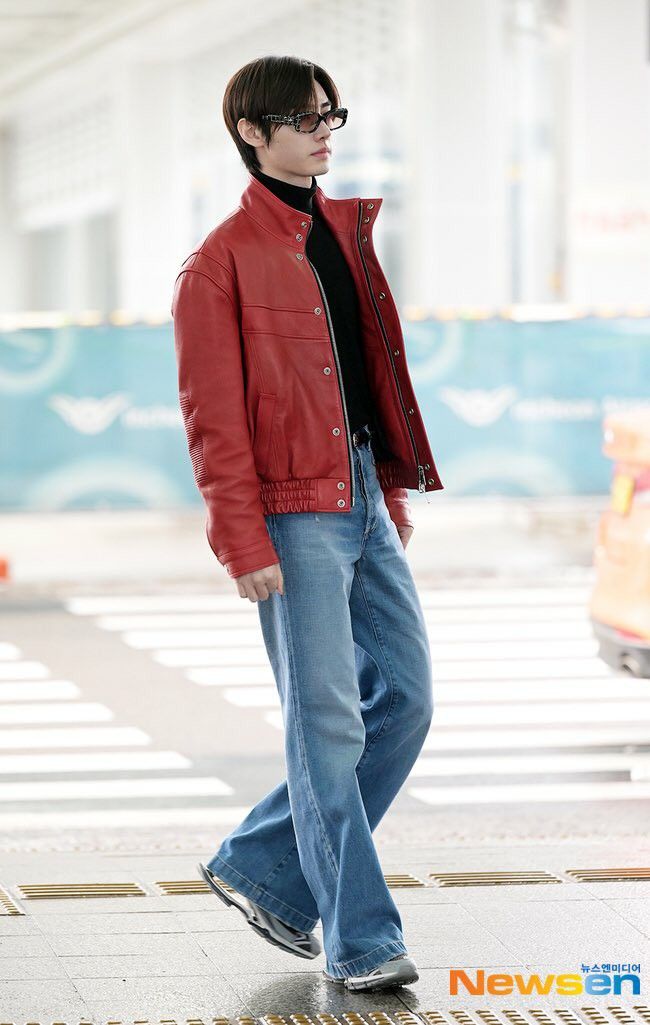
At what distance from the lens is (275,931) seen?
155 inches

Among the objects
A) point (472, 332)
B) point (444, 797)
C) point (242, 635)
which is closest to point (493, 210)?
point (472, 332)

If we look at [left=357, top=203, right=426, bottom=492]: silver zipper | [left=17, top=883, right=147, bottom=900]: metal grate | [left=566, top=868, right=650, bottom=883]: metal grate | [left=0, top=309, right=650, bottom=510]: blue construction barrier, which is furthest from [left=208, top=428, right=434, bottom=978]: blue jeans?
[left=0, top=309, right=650, bottom=510]: blue construction barrier

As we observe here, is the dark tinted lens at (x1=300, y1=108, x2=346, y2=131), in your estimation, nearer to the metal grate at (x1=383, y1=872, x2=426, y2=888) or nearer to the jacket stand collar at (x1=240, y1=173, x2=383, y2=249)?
the jacket stand collar at (x1=240, y1=173, x2=383, y2=249)

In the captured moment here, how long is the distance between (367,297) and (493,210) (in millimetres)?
15755

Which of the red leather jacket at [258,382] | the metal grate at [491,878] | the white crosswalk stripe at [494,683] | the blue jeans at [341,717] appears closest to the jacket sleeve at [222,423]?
the red leather jacket at [258,382]

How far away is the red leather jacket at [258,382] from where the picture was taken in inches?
146

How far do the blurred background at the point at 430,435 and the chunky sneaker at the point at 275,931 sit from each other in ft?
3.13

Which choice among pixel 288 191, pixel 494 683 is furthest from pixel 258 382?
pixel 494 683

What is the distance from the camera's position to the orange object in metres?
6.68

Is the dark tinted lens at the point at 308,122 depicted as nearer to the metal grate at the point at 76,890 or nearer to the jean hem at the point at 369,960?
the jean hem at the point at 369,960

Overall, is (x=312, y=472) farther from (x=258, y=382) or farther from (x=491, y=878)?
(x=491, y=878)

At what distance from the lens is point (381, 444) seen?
157 inches

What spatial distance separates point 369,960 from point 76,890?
1.19 meters

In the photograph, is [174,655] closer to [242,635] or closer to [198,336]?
[242,635]
